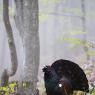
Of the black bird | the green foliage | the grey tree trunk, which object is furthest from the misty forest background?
the black bird

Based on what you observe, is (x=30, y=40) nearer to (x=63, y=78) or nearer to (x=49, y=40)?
(x=63, y=78)

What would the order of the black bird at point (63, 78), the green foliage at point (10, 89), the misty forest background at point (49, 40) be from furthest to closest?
1. the misty forest background at point (49, 40)
2. the green foliage at point (10, 89)
3. the black bird at point (63, 78)

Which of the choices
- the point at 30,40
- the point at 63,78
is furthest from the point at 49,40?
the point at 63,78

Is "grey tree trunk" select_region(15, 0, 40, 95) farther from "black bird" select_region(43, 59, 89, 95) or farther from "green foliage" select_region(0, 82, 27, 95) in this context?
"black bird" select_region(43, 59, 89, 95)

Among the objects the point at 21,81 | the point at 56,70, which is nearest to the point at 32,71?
the point at 21,81

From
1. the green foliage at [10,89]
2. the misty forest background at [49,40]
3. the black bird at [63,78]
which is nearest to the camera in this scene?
the black bird at [63,78]

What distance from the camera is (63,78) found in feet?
21.7

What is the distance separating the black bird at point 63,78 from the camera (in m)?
6.29

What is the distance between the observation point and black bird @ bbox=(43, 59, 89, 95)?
629cm

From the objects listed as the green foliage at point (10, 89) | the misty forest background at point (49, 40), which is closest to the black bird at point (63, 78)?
the misty forest background at point (49, 40)

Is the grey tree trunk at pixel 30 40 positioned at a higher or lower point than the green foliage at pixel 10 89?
higher

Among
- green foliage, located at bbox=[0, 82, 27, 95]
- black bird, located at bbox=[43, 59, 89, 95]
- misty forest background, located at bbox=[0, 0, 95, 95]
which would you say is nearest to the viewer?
black bird, located at bbox=[43, 59, 89, 95]

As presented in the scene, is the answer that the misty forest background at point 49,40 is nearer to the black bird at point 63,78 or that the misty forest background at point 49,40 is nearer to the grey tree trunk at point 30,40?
the grey tree trunk at point 30,40

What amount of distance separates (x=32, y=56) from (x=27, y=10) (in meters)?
1.14
